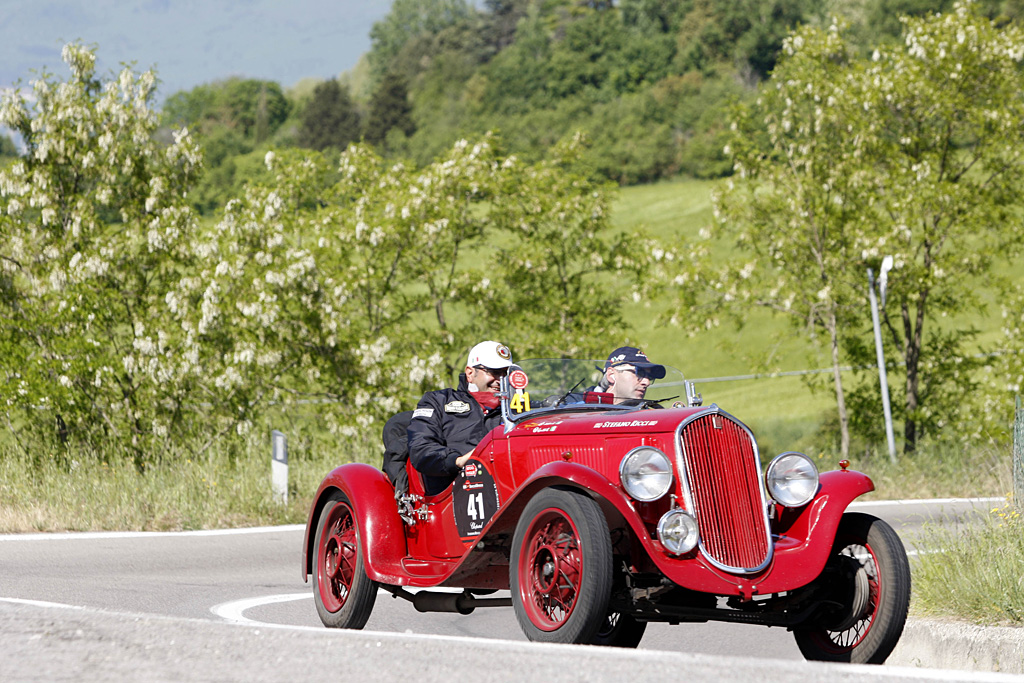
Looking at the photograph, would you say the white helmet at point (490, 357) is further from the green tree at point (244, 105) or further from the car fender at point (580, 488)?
the green tree at point (244, 105)

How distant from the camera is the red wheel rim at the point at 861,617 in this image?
5520mm

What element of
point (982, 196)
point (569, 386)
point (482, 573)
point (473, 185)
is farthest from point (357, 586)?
point (982, 196)

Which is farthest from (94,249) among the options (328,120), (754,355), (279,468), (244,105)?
(244,105)

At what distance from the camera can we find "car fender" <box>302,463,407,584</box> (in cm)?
681

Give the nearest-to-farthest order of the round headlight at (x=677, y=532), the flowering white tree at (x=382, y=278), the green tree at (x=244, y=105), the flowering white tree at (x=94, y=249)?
the round headlight at (x=677, y=532)
the flowering white tree at (x=94, y=249)
the flowering white tree at (x=382, y=278)
the green tree at (x=244, y=105)

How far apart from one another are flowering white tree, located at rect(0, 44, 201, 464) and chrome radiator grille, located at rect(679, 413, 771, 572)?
14536 mm

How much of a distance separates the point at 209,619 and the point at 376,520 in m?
1.33

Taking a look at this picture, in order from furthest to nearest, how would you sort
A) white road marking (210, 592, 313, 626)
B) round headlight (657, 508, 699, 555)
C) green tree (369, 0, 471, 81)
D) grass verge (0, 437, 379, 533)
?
green tree (369, 0, 471, 81) → grass verge (0, 437, 379, 533) → white road marking (210, 592, 313, 626) → round headlight (657, 508, 699, 555)

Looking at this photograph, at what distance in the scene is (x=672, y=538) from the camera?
5223mm

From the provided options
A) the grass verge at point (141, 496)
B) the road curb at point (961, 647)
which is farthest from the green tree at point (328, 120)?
the road curb at point (961, 647)

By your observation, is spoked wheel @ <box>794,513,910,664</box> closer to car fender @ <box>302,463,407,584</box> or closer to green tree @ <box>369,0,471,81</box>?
car fender @ <box>302,463,407,584</box>

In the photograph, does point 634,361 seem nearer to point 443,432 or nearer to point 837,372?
point 443,432

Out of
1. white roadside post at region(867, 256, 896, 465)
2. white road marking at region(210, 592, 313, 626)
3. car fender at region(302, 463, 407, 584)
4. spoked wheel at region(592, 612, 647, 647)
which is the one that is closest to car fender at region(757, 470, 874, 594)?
spoked wheel at region(592, 612, 647, 647)

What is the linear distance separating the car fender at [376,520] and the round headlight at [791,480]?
2200 mm
